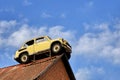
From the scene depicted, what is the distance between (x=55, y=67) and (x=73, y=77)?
2.56 meters

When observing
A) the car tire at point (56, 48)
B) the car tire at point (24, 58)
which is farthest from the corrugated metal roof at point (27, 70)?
the car tire at point (56, 48)

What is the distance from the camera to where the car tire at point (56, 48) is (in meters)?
28.4

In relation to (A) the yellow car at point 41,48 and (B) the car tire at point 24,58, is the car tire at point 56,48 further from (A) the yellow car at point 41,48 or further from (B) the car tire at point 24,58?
(B) the car tire at point 24,58

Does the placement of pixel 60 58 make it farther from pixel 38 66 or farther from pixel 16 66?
pixel 16 66

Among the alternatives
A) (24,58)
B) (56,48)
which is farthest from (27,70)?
(56,48)

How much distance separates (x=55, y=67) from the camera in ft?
90.0

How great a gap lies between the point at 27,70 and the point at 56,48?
3173 millimetres

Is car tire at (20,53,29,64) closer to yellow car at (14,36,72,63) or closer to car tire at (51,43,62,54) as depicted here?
yellow car at (14,36,72,63)

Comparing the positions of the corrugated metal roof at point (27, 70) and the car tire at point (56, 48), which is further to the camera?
the car tire at point (56, 48)

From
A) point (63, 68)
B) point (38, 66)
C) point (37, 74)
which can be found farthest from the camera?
point (63, 68)

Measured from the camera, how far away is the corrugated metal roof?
25484 millimetres

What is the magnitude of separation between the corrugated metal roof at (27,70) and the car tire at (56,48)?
918 millimetres

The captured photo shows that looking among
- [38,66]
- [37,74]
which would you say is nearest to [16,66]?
[38,66]

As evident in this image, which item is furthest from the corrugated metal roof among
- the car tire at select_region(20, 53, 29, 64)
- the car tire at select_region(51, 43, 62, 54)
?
the car tire at select_region(51, 43, 62, 54)
